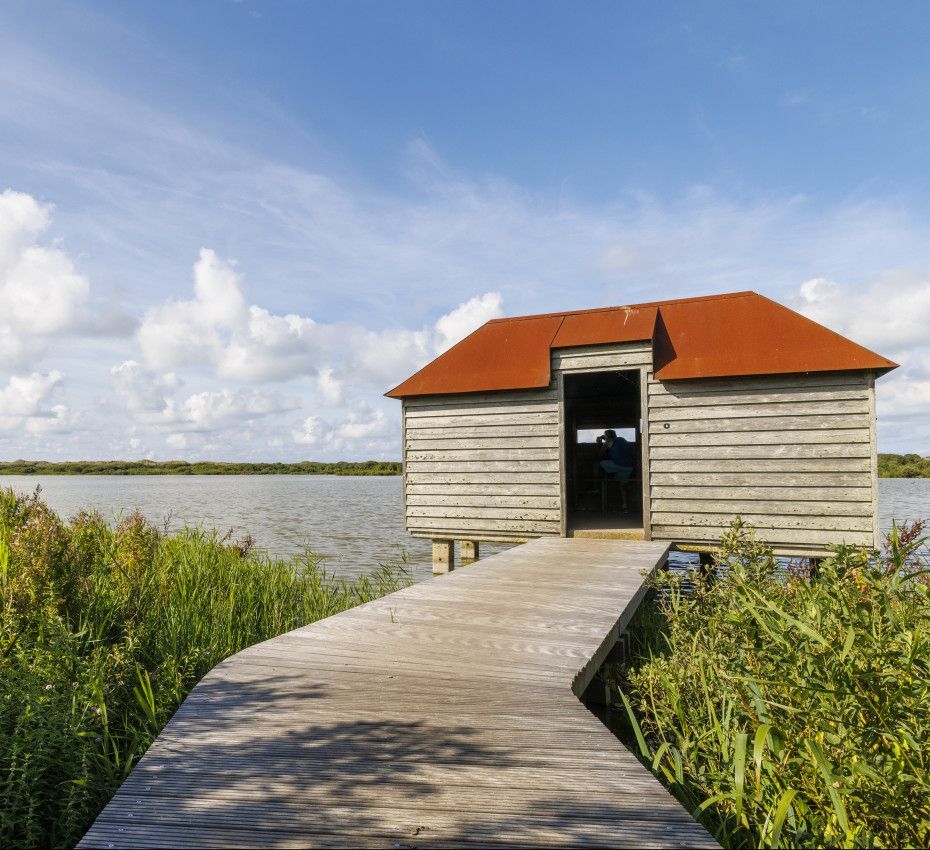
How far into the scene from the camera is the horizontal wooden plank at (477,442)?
1008cm

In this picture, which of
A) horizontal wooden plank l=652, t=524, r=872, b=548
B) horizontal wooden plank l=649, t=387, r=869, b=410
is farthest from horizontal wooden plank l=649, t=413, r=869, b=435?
horizontal wooden plank l=652, t=524, r=872, b=548

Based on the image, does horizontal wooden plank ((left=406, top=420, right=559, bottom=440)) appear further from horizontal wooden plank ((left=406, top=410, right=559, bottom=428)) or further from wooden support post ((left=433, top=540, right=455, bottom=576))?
wooden support post ((left=433, top=540, right=455, bottom=576))

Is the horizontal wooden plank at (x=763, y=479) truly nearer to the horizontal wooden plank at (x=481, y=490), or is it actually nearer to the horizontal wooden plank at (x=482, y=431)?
the horizontal wooden plank at (x=481, y=490)

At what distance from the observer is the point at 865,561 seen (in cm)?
276

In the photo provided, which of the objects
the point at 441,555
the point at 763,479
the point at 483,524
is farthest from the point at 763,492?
the point at 441,555

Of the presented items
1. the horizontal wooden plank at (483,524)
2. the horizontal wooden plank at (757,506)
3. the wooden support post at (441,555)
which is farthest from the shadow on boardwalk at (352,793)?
the wooden support post at (441,555)

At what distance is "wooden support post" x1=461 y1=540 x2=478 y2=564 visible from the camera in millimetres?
11133

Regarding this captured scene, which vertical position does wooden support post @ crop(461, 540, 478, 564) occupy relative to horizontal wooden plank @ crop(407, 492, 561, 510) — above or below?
below

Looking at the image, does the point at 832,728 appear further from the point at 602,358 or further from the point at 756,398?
the point at 602,358

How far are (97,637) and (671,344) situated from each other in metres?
8.20

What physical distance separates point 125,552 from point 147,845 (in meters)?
5.78

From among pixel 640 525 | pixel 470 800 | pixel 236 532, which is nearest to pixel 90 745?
pixel 470 800

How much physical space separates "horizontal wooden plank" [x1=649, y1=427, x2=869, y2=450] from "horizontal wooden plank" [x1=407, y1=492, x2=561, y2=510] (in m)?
1.86

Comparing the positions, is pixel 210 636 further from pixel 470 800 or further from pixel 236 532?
pixel 236 532
